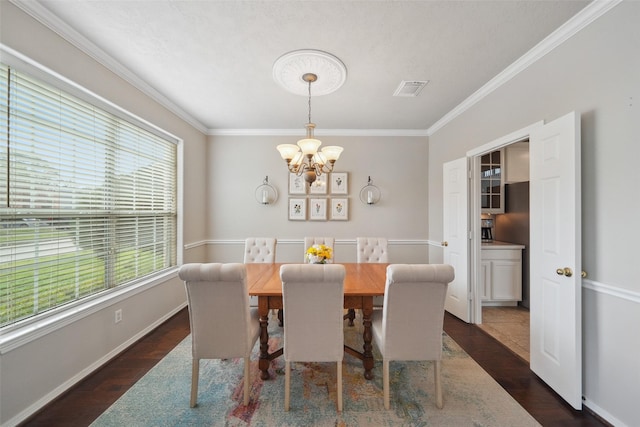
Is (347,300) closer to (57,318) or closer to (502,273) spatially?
(57,318)

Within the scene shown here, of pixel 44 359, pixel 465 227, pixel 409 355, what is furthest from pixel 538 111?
pixel 44 359

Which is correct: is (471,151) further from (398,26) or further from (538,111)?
(398,26)

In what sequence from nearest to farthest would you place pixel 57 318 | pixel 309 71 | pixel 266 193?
pixel 57 318 < pixel 309 71 < pixel 266 193

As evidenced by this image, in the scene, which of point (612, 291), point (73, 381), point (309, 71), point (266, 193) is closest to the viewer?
point (612, 291)

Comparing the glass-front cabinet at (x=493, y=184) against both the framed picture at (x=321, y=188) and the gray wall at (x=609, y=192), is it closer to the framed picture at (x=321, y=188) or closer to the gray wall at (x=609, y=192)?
the gray wall at (x=609, y=192)

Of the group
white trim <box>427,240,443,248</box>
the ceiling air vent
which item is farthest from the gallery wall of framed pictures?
the ceiling air vent

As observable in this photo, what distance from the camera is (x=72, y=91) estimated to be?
192cm

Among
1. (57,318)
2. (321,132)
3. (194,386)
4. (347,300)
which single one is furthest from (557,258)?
(57,318)

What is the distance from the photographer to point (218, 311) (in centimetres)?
165

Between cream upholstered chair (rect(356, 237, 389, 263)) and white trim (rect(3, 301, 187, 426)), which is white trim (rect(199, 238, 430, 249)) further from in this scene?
white trim (rect(3, 301, 187, 426))

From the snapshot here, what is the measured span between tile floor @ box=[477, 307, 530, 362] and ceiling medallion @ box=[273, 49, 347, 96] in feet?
10.2

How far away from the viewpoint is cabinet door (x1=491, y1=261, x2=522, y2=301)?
11.0 feet

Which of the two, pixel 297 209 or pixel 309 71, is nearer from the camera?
pixel 309 71

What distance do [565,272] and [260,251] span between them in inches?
110
